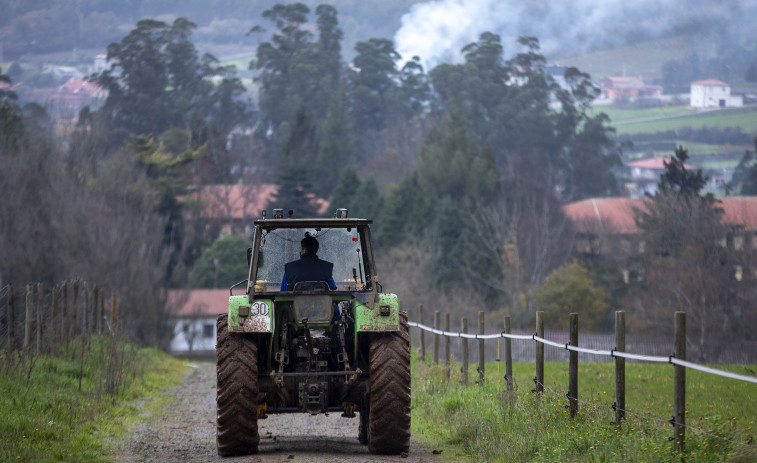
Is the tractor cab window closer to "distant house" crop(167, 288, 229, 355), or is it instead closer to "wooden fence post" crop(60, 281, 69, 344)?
"wooden fence post" crop(60, 281, 69, 344)

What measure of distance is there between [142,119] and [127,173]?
45673 millimetres

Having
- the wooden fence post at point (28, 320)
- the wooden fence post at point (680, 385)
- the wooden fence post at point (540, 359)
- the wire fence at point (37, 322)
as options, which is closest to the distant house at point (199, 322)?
the wire fence at point (37, 322)

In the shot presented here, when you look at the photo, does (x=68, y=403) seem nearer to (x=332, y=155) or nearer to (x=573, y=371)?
(x=573, y=371)

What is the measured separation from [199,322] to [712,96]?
102 m

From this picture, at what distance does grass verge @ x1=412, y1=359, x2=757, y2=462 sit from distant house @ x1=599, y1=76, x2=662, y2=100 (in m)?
159

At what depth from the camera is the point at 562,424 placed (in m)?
11.7

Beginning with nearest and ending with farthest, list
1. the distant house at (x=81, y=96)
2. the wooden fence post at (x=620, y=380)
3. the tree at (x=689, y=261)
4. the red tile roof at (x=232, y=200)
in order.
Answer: the wooden fence post at (x=620, y=380), the tree at (x=689, y=261), the red tile roof at (x=232, y=200), the distant house at (x=81, y=96)

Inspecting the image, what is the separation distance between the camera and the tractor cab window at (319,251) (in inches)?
518

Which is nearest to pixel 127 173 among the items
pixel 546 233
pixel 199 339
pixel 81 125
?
pixel 81 125

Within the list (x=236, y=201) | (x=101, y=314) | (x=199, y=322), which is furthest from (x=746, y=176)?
(x=101, y=314)

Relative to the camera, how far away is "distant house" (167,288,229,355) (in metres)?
77.0

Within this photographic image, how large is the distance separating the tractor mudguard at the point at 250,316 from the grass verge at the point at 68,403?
195 cm

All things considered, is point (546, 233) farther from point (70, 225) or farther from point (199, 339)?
point (70, 225)

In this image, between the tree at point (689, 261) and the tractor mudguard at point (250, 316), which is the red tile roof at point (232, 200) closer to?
the tree at point (689, 261)
